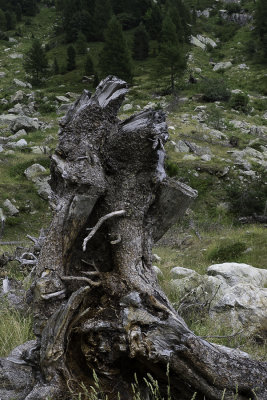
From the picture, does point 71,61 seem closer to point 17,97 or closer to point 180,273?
point 17,97

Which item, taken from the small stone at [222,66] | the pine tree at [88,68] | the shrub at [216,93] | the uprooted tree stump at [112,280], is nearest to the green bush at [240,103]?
the shrub at [216,93]

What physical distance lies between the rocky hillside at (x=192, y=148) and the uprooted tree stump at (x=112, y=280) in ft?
2.56

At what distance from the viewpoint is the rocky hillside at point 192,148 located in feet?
33.0

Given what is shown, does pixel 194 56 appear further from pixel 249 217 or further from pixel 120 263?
pixel 120 263

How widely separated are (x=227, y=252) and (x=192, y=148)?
11868mm

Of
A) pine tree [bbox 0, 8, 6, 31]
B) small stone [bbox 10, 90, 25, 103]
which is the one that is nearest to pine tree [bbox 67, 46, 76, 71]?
small stone [bbox 10, 90, 25, 103]

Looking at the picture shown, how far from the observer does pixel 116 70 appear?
39.1 metres

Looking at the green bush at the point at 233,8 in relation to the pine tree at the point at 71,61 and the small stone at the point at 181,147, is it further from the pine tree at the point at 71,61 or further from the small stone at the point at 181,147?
the small stone at the point at 181,147

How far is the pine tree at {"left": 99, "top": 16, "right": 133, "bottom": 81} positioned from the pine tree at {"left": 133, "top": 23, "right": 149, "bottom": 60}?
34.9ft

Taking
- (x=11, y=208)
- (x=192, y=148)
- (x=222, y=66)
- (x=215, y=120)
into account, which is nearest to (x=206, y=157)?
(x=192, y=148)

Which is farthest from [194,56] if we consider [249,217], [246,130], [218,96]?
[249,217]

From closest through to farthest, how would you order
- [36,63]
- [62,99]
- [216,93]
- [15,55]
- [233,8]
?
[216,93], [62,99], [36,63], [15,55], [233,8]

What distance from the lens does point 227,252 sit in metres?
9.20

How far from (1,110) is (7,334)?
2957cm
